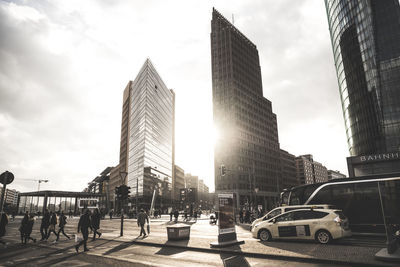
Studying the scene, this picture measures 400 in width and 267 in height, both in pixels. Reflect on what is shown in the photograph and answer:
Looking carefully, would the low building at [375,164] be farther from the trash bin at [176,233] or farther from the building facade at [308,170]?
the building facade at [308,170]

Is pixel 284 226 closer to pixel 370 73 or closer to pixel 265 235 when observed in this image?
pixel 265 235

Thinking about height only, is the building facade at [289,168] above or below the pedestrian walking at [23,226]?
above

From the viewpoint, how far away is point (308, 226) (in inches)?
488

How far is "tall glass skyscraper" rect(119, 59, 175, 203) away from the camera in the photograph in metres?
82.4

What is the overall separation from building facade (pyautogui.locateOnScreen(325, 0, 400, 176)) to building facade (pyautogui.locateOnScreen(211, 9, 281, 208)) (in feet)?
104

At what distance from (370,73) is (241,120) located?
39748 mm


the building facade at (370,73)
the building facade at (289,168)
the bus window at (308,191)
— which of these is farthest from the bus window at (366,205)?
the building facade at (289,168)

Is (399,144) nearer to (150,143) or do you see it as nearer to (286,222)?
(286,222)

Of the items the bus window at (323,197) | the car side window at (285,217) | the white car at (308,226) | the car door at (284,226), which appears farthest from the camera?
the bus window at (323,197)

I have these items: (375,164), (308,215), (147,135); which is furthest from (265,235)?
(147,135)

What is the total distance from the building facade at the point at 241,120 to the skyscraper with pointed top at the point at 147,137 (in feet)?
70.8

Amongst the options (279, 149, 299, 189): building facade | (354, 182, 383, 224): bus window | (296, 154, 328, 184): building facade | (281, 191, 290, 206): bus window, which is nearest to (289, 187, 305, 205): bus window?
(281, 191, 290, 206): bus window

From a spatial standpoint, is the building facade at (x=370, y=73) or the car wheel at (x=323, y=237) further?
the building facade at (x=370, y=73)

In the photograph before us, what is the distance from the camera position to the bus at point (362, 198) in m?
13.4
